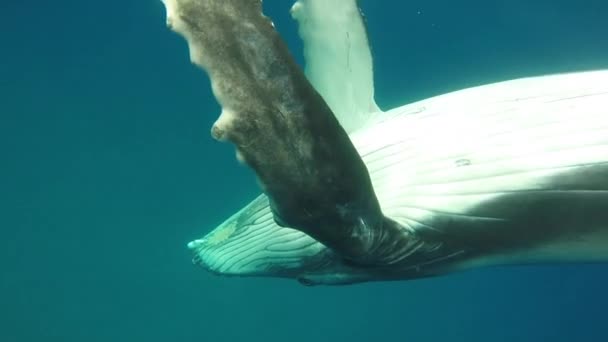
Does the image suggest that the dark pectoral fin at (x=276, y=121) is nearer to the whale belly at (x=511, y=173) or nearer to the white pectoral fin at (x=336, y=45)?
the whale belly at (x=511, y=173)

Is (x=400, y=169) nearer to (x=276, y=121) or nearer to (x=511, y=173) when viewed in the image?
(x=511, y=173)

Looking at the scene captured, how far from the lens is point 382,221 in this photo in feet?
11.5

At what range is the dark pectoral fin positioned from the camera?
2625mm

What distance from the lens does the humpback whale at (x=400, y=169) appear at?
8.91 ft

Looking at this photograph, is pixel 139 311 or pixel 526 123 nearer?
pixel 526 123

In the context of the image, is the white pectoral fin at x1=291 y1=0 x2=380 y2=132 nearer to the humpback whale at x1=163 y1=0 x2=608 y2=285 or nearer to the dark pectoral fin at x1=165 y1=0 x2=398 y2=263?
the humpback whale at x1=163 y1=0 x2=608 y2=285

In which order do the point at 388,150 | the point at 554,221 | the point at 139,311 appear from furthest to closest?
the point at 139,311 < the point at 388,150 < the point at 554,221

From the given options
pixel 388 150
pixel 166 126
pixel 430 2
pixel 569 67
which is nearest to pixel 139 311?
pixel 166 126

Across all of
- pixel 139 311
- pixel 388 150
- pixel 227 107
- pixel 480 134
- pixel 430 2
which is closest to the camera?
pixel 227 107

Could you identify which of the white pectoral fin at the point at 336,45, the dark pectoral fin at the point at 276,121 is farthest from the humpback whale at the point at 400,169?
the white pectoral fin at the point at 336,45

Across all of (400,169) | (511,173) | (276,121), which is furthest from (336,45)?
(276,121)

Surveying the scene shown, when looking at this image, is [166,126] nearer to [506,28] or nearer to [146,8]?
[146,8]

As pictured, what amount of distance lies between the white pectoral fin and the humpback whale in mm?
1673

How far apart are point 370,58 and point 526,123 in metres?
3.12
